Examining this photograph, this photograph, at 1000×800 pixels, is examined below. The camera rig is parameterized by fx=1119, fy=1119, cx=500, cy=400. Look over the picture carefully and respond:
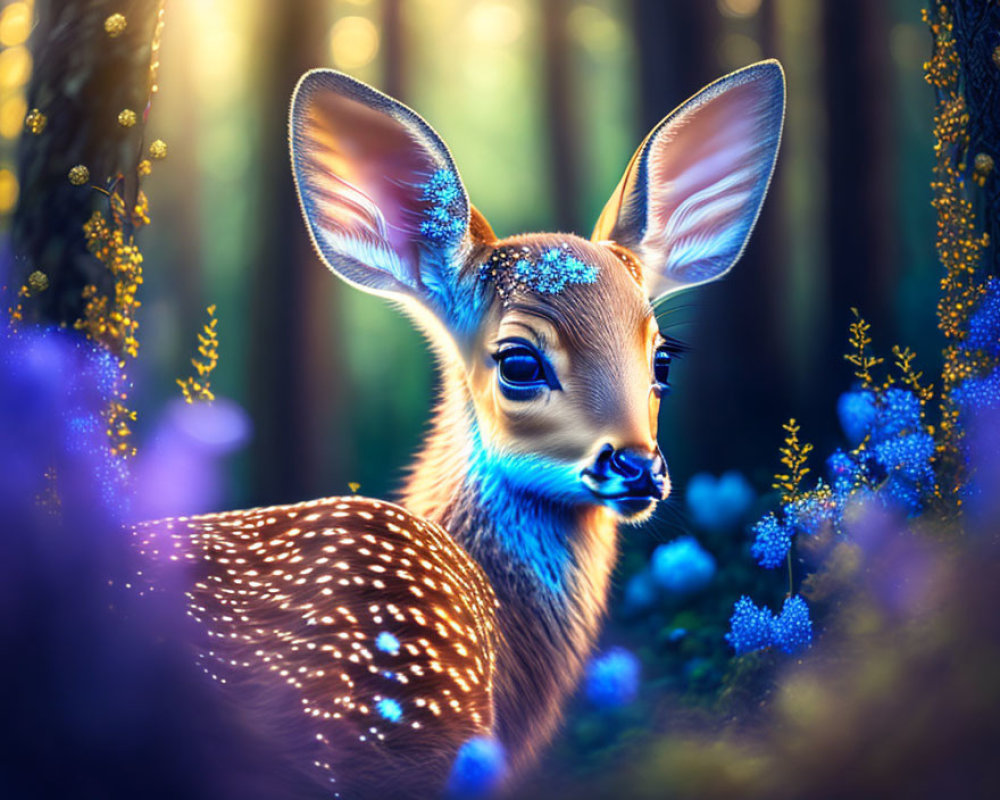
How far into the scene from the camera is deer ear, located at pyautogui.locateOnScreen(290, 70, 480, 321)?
2572 mm

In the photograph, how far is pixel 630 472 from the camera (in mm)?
2342

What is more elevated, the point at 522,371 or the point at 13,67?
the point at 13,67

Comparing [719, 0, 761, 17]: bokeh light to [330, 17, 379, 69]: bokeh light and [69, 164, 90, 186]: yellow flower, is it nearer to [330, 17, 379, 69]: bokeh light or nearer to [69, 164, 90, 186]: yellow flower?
[330, 17, 379, 69]: bokeh light

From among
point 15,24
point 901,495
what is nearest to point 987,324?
point 901,495

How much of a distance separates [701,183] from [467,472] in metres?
0.96

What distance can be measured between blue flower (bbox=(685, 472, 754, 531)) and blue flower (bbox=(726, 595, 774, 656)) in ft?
0.71

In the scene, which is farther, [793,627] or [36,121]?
[36,121]

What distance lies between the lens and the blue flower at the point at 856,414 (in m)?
2.80

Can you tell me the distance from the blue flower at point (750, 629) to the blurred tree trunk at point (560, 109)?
1.10 m

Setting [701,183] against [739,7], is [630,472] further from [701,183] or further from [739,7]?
[739,7]

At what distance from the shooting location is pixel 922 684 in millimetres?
1936

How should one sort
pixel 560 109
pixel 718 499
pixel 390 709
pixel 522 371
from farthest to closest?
1. pixel 560 109
2. pixel 718 499
3. pixel 522 371
4. pixel 390 709

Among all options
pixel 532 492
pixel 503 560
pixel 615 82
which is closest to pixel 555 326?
pixel 532 492

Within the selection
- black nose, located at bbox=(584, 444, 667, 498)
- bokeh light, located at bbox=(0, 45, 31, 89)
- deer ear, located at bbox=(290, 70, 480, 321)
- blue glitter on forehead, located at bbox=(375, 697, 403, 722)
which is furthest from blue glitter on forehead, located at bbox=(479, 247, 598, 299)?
bokeh light, located at bbox=(0, 45, 31, 89)
